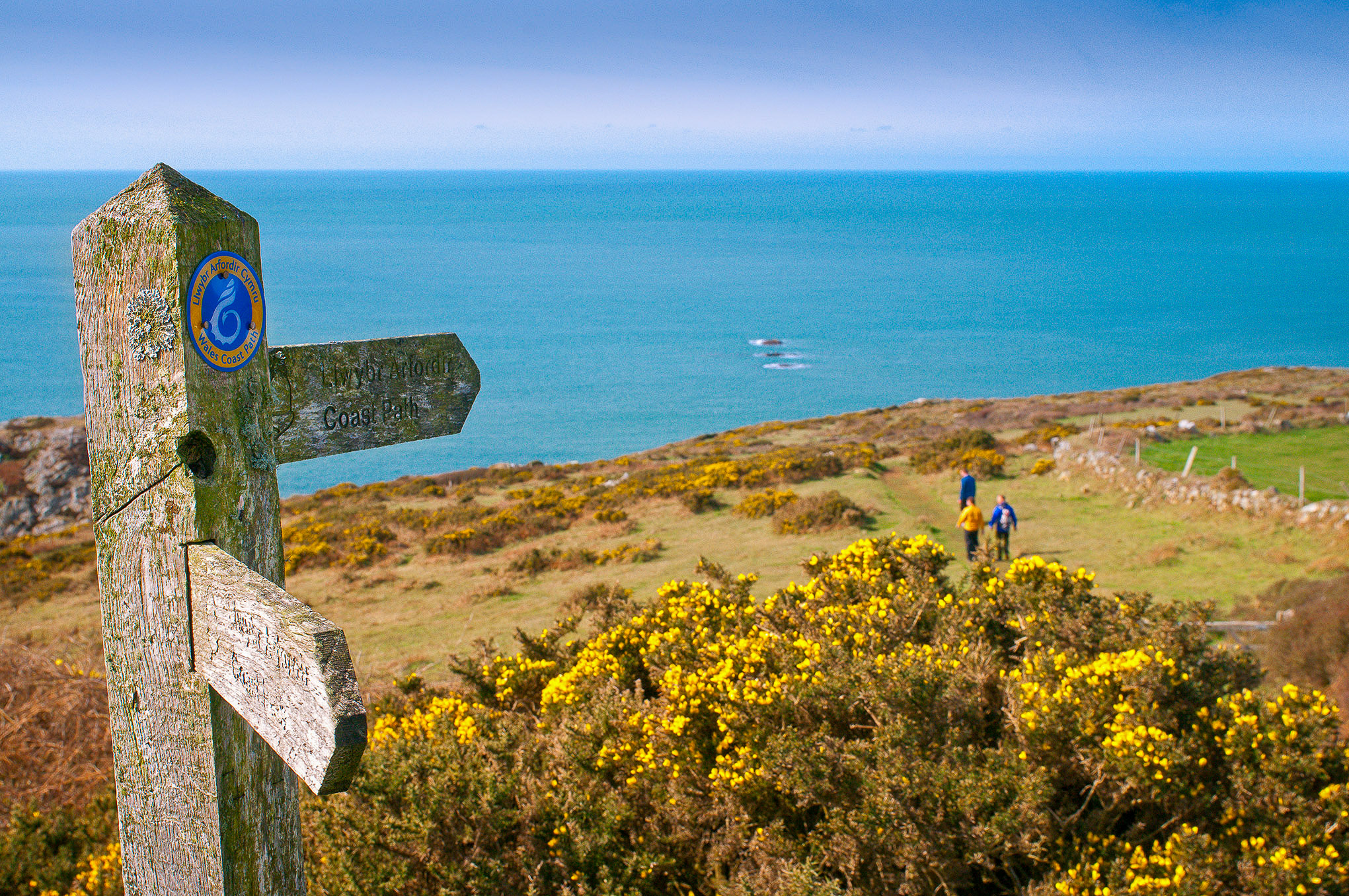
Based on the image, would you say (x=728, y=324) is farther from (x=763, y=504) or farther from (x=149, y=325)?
(x=149, y=325)

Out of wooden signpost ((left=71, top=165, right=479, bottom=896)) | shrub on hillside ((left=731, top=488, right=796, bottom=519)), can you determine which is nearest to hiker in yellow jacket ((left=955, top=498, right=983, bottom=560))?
shrub on hillside ((left=731, top=488, right=796, bottom=519))

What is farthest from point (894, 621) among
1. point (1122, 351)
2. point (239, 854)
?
point (1122, 351)

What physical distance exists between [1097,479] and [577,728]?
58.8 feet

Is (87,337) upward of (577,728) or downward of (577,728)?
upward

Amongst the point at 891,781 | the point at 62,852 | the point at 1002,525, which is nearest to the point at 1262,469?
the point at 1002,525

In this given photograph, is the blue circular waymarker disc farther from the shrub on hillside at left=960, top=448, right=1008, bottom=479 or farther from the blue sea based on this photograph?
the blue sea

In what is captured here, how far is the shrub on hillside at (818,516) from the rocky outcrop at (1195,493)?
19.4ft

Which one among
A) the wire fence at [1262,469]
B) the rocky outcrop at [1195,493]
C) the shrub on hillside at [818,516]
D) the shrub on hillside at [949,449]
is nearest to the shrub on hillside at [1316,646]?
the rocky outcrop at [1195,493]

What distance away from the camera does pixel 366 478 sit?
180 ft

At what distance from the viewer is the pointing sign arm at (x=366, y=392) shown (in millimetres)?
1867

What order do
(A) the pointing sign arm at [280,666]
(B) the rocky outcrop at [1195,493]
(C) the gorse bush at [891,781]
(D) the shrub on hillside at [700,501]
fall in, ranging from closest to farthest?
(A) the pointing sign arm at [280,666] → (C) the gorse bush at [891,781] → (B) the rocky outcrop at [1195,493] → (D) the shrub on hillside at [700,501]

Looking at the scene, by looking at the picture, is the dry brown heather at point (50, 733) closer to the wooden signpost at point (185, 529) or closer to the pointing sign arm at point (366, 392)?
the wooden signpost at point (185, 529)

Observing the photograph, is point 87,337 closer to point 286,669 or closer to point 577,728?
point 286,669

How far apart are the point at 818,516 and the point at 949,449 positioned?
7.93 metres
